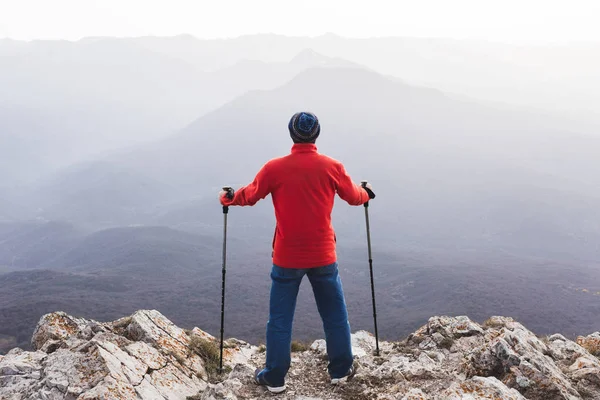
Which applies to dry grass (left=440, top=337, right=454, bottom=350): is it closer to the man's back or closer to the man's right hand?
the man's right hand

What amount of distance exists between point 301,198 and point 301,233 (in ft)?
1.57

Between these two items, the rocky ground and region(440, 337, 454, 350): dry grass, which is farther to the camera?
region(440, 337, 454, 350): dry grass

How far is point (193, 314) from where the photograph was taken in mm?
137250

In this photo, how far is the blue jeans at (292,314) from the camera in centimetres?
571

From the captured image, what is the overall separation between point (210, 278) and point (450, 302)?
9851 cm

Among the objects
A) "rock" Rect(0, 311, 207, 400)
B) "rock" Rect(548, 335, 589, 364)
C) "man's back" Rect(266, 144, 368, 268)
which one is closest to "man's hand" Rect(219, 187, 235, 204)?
"man's back" Rect(266, 144, 368, 268)

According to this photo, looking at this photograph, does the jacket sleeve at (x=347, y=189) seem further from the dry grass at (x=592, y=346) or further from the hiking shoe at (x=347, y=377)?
the dry grass at (x=592, y=346)

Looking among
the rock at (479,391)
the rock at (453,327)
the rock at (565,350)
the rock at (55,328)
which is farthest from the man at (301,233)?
the rock at (565,350)

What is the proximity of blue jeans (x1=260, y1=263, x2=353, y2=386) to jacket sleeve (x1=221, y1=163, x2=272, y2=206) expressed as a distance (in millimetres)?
1036

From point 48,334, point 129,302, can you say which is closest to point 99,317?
point 129,302

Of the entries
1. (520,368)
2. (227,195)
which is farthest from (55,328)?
(520,368)

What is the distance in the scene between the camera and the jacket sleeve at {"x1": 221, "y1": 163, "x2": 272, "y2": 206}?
5.48 metres

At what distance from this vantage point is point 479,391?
4.91m

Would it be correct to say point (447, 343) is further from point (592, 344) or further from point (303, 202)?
point (303, 202)
